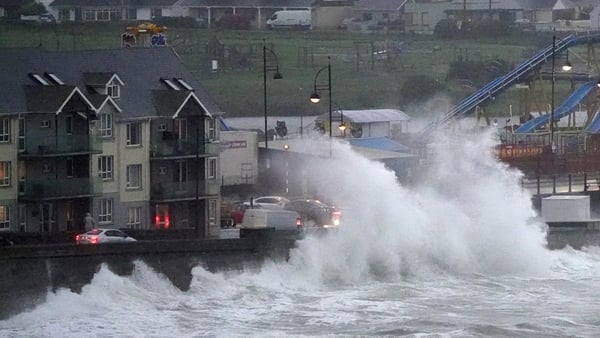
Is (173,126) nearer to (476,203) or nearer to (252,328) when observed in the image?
(476,203)

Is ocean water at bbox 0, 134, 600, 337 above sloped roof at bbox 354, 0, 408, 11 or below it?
below

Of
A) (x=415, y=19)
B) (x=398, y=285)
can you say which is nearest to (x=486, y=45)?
(x=415, y=19)

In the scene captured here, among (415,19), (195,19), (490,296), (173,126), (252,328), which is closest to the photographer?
(252,328)

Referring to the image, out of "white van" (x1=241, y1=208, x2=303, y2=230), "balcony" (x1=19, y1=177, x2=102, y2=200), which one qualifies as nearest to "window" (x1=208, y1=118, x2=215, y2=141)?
"white van" (x1=241, y1=208, x2=303, y2=230)

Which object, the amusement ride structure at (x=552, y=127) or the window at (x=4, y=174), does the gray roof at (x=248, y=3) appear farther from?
the window at (x=4, y=174)

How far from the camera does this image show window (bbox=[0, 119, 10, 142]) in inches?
1581

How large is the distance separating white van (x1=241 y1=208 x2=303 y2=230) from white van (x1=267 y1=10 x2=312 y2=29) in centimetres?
4854

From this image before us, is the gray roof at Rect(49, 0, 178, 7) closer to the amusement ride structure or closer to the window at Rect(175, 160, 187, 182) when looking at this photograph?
the amusement ride structure

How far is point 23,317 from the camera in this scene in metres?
34.5

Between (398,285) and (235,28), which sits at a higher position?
(235,28)

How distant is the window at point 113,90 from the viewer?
42.3 m

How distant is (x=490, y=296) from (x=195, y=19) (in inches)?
1923

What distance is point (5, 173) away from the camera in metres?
40.1

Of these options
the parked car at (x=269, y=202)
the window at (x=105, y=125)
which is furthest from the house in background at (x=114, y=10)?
the window at (x=105, y=125)
